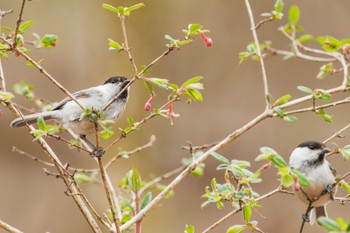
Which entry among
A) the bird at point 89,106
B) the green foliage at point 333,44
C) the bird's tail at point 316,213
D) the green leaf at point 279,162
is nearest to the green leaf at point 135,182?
the bird at point 89,106

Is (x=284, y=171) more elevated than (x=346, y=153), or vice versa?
(x=284, y=171)

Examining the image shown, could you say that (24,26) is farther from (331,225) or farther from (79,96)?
(331,225)

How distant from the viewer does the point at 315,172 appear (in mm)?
2221

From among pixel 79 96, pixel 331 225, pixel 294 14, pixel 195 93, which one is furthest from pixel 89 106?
pixel 331 225

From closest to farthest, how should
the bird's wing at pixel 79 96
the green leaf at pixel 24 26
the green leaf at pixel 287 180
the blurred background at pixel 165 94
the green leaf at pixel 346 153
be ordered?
the green leaf at pixel 287 180
the green leaf at pixel 346 153
the green leaf at pixel 24 26
the bird's wing at pixel 79 96
the blurred background at pixel 165 94

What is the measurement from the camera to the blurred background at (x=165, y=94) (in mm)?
4949

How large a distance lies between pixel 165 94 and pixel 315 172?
3.07m

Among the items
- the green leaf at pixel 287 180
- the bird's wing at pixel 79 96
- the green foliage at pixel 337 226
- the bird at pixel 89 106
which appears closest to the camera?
the green foliage at pixel 337 226

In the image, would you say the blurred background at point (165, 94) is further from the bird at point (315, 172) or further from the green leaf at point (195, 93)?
the green leaf at point (195, 93)

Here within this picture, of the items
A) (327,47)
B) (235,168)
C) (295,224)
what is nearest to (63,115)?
(235,168)

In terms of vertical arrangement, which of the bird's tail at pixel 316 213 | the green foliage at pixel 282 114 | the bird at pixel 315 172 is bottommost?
the bird's tail at pixel 316 213

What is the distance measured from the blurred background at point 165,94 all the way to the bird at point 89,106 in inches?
94.6

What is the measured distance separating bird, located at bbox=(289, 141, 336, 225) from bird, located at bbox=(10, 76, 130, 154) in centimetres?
86

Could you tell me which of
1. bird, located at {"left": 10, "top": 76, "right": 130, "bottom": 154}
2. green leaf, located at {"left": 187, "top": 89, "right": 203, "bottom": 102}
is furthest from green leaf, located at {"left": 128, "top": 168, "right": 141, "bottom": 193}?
bird, located at {"left": 10, "top": 76, "right": 130, "bottom": 154}
